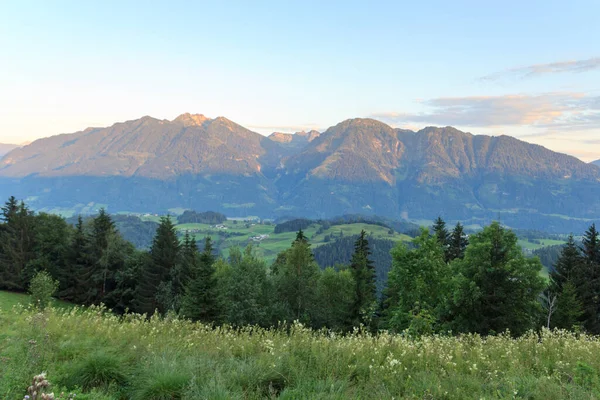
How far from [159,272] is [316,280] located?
76.1ft

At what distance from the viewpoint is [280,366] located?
663 cm

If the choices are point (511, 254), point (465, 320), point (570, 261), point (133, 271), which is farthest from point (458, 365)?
point (133, 271)

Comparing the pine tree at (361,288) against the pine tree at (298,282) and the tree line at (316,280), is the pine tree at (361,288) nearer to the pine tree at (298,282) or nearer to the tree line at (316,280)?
the tree line at (316,280)

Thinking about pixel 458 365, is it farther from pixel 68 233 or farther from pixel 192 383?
pixel 68 233

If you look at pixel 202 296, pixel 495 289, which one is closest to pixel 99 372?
pixel 495 289

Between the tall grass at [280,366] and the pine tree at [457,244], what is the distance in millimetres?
43587

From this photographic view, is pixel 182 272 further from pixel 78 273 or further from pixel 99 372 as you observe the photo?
pixel 99 372

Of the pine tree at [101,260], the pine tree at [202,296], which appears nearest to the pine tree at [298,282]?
the pine tree at [202,296]

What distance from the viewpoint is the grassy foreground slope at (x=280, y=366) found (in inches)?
231

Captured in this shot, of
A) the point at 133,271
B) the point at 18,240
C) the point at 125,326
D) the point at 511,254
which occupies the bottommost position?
the point at 133,271

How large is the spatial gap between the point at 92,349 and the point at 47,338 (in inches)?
34.3

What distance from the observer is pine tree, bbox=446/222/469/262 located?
164 ft

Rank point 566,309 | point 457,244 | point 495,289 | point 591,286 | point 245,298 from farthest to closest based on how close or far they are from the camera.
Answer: point 457,244 < point 245,298 < point 591,286 < point 566,309 < point 495,289

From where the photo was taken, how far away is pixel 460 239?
51.7 meters
